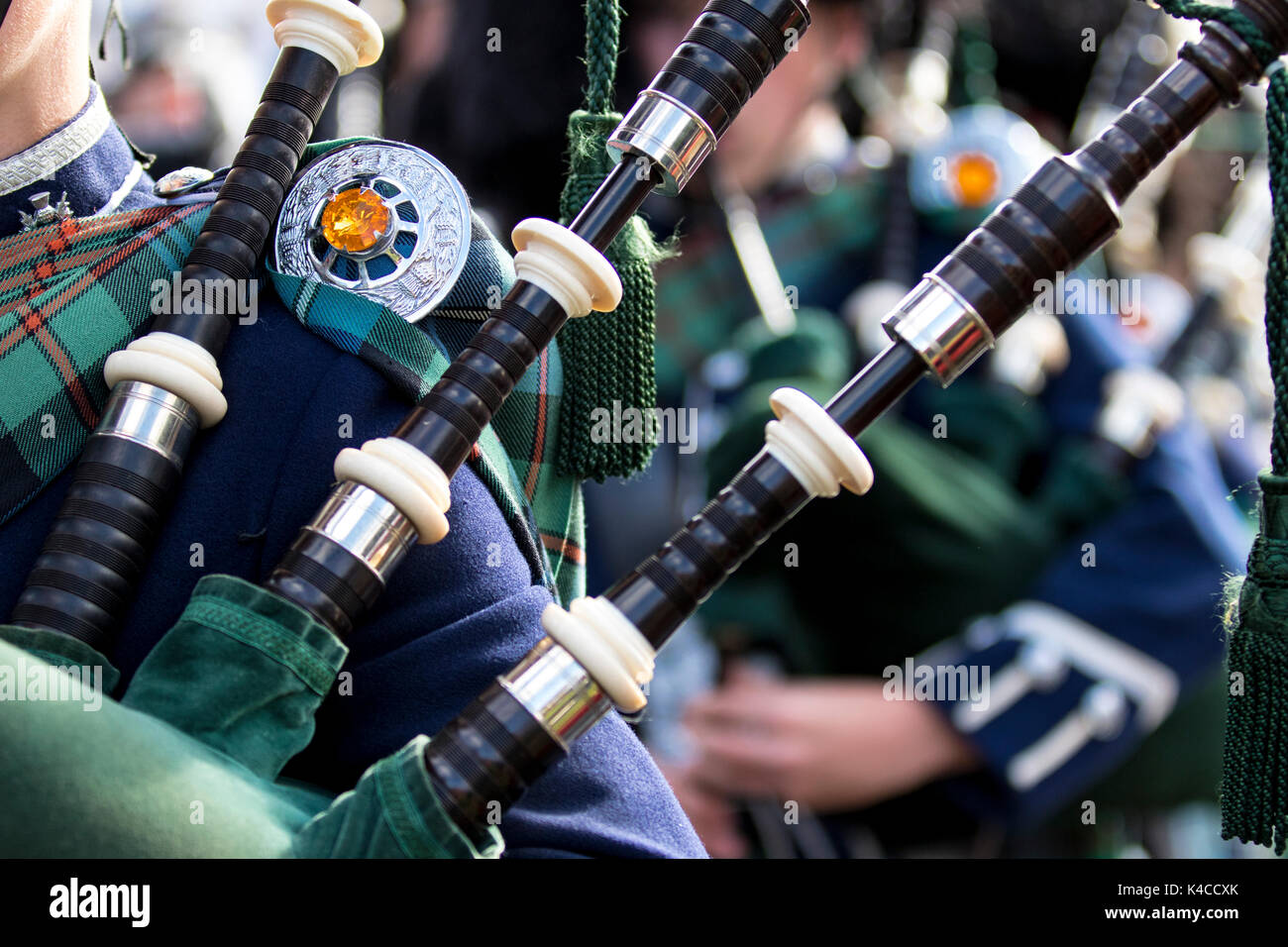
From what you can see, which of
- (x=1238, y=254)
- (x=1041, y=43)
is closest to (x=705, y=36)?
(x=1238, y=254)

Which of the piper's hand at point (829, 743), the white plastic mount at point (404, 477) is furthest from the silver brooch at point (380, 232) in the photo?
the piper's hand at point (829, 743)

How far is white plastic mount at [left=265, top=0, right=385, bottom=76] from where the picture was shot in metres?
1.25

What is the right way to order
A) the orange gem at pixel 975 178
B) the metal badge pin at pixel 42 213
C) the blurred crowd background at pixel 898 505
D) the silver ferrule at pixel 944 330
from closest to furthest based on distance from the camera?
the silver ferrule at pixel 944 330
the metal badge pin at pixel 42 213
the blurred crowd background at pixel 898 505
the orange gem at pixel 975 178

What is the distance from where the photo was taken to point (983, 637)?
9.55 ft

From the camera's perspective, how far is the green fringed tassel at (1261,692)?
119 centimetres

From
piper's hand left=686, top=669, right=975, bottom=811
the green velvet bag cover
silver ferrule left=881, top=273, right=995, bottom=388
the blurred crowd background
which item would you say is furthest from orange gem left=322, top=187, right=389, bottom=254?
piper's hand left=686, top=669, right=975, bottom=811

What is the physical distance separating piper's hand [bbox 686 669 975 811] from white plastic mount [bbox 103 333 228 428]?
6.31 ft

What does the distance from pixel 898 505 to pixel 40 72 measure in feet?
6.24

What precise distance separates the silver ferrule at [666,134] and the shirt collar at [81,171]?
49 cm

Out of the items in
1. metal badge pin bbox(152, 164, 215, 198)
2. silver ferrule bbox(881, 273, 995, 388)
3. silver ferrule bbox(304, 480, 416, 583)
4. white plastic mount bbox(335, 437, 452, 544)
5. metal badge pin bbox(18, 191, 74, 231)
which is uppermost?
metal badge pin bbox(152, 164, 215, 198)

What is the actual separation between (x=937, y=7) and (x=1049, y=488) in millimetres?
1693

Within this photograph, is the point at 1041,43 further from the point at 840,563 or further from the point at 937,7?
the point at 840,563

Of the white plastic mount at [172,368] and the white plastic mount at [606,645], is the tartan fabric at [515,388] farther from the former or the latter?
the white plastic mount at [606,645]

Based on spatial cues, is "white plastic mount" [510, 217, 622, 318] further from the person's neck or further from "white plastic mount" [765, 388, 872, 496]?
the person's neck
